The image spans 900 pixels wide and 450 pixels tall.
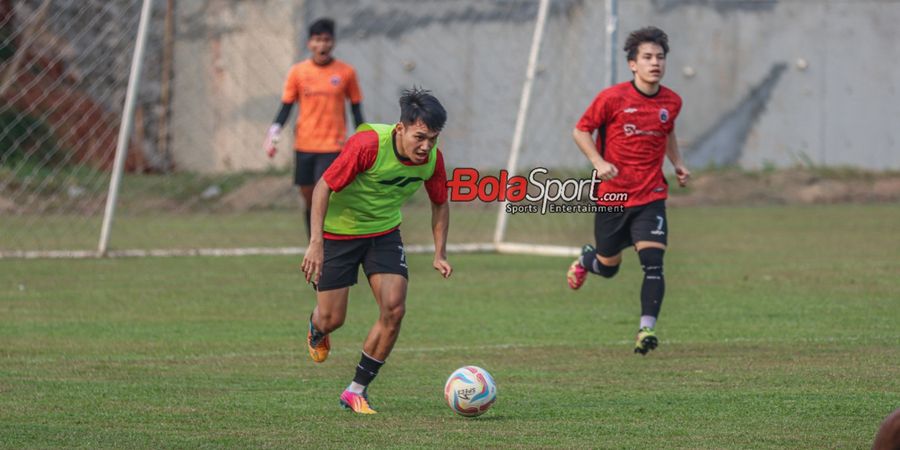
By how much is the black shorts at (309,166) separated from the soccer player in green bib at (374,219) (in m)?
7.15

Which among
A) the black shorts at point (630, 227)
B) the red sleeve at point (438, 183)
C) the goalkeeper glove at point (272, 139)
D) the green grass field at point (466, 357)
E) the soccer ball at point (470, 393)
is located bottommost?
the green grass field at point (466, 357)

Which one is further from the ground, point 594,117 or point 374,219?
point 594,117

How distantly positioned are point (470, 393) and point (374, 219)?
1224 mm

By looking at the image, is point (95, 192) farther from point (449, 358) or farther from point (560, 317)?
point (449, 358)

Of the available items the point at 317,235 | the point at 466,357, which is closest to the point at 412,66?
the point at 466,357

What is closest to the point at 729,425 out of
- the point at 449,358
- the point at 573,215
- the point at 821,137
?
the point at 449,358

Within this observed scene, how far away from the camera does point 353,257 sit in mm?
7707

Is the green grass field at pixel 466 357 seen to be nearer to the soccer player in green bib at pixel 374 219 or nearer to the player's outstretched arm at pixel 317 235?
the soccer player in green bib at pixel 374 219

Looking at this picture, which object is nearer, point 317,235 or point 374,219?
point 317,235

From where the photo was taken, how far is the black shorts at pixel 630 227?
32.6ft

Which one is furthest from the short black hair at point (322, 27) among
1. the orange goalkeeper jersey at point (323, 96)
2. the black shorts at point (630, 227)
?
the black shorts at point (630, 227)

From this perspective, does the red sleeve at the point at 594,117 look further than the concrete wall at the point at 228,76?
No

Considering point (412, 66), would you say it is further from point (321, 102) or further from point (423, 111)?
point (423, 111)

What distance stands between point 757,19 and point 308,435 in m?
24.5
